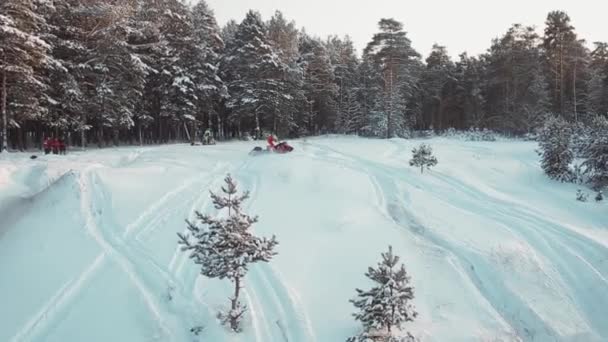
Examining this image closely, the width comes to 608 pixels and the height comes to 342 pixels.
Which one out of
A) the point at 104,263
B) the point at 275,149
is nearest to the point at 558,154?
the point at 275,149

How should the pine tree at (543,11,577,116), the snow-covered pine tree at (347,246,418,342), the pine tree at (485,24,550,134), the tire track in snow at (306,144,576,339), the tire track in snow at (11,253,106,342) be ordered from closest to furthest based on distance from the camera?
the snow-covered pine tree at (347,246,418,342) → the tire track in snow at (11,253,106,342) → the tire track in snow at (306,144,576,339) → the pine tree at (543,11,577,116) → the pine tree at (485,24,550,134)

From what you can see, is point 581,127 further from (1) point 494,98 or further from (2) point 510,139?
(1) point 494,98

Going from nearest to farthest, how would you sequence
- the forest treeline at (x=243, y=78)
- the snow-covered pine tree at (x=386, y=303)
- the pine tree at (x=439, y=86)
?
the snow-covered pine tree at (x=386, y=303) < the forest treeline at (x=243, y=78) < the pine tree at (x=439, y=86)

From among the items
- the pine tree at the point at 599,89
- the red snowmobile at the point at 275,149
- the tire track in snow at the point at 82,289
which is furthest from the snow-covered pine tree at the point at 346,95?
the tire track in snow at the point at 82,289

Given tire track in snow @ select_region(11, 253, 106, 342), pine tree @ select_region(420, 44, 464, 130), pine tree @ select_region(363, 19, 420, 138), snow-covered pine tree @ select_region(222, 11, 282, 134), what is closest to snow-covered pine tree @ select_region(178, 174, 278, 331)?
tire track in snow @ select_region(11, 253, 106, 342)

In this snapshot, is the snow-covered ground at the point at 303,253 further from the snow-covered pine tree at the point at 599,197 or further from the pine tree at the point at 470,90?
the pine tree at the point at 470,90

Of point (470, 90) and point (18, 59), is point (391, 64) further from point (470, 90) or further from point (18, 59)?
point (18, 59)

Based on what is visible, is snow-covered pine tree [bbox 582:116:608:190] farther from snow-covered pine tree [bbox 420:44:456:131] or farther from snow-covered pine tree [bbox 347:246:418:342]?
snow-covered pine tree [bbox 420:44:456:131]

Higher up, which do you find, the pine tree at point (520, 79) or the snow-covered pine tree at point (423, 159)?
the pine tree at point (520, 79)
